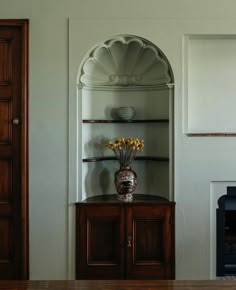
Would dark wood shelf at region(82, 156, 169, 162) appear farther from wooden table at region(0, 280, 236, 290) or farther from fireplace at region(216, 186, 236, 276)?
wooden table at region(0, 280, 236, 290)

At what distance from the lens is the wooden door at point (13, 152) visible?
357 centimetres

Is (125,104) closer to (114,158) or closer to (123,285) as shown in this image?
(114,158)

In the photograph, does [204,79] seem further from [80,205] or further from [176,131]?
[80,205]

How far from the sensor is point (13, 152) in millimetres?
3609

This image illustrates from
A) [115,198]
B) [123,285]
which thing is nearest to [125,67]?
[115,198]

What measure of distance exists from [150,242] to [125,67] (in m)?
1.66

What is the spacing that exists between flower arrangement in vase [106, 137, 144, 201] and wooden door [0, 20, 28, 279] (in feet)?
2.67

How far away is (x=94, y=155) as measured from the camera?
12.9 feet

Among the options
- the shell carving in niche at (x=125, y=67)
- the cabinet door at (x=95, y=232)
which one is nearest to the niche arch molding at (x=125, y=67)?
the shell carving in niche at (x=125, y=67)

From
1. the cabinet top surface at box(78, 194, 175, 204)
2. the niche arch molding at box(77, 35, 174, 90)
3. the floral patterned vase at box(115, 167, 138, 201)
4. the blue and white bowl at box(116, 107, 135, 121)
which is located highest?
the niche arch molding at box(77, 35, 174, 90)

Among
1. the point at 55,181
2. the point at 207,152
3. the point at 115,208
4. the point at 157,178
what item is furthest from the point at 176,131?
the point at 55,181

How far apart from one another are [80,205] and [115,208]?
309 millimetres

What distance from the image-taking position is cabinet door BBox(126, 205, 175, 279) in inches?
141

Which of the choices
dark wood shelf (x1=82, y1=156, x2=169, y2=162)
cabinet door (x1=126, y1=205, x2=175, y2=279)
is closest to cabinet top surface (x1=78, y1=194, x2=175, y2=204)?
cabinet door (x1=126, y1=205, x2=175, y2=279)
